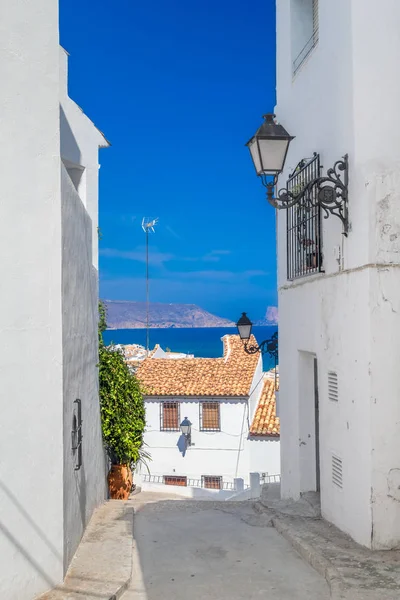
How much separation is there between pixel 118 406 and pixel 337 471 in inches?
174

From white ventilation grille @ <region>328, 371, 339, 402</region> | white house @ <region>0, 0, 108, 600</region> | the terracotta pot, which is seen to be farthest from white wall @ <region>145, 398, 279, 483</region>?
white house @ <region>0, 0, 108, 600</region>

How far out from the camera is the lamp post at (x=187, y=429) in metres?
26.2

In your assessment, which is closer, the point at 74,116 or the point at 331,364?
the point at 331,364

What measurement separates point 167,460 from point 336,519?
2061 cm

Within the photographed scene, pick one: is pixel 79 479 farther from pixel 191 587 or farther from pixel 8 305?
pixel 8 305

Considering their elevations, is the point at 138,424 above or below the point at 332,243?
below

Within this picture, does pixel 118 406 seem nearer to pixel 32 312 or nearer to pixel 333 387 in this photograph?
pixel 333 387

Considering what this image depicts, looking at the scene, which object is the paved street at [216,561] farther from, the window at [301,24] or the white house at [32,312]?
the window at [301,24]

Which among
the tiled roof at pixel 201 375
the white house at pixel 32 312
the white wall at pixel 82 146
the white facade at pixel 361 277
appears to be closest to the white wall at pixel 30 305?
the white house at pixel 32 312

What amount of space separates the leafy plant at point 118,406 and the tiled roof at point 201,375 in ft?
48.6

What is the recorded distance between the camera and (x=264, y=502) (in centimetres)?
976

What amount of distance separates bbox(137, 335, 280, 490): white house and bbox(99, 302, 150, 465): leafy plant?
15021 millimetres

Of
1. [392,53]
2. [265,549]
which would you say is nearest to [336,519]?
[265,549]

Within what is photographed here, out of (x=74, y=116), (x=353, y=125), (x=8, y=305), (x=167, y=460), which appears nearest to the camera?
(x=8, y=305)
